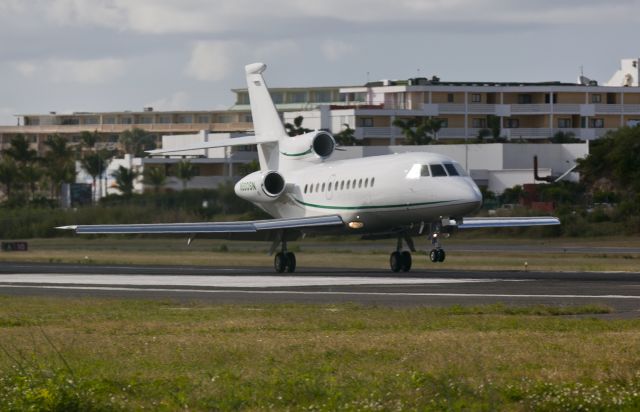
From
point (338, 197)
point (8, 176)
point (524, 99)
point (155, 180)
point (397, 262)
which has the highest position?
point (524, 99)

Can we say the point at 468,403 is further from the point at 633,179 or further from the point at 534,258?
the point at 633,179

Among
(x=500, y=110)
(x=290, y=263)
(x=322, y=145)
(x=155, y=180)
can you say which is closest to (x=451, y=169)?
(x=290, y=263)

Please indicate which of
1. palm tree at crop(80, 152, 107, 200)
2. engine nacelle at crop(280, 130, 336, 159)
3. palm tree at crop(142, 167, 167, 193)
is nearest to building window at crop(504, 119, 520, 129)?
palm tree at crop(80, 152, 107, 200)

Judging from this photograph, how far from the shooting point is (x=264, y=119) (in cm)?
5066

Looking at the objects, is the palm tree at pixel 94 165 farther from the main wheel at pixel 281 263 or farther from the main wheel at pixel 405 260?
the main wheel at pixel 405 260

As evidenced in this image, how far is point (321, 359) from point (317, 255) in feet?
121

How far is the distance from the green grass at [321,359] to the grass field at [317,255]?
22172 millimetres

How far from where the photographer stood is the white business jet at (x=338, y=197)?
40.2 meters

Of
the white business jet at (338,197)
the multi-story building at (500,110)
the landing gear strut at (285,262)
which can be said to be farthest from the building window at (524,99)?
the landing gear strut at (285,262)

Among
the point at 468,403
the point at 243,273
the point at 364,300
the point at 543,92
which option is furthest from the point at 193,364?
the point at 543,92

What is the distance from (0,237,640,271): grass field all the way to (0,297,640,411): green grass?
22.2 m

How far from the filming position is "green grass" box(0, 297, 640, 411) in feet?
45.9

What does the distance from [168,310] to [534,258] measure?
2902 centimetres

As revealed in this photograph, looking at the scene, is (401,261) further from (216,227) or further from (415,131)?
(415,131)
